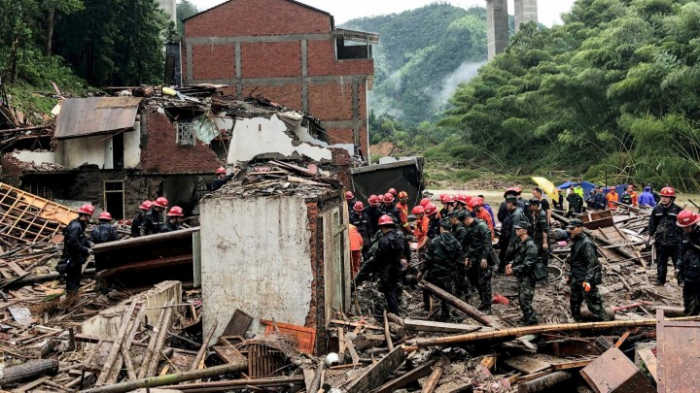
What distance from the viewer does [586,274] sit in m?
8.88

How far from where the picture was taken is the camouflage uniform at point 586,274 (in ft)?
28.9

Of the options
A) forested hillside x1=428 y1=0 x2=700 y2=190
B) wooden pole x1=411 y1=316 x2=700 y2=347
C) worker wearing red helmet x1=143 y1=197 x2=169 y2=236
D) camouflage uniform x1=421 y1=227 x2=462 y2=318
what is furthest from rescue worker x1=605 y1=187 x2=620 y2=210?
worker wearing red helmet x1=143 y1=197 x2=169 y2=236

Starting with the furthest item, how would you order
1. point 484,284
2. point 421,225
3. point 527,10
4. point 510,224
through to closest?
point 527,10 < point 421,225 < point 510,224 < point 484,284

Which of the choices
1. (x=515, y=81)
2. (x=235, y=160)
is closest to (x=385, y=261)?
(x=235, y=160)

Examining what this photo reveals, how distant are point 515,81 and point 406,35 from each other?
8391 cm

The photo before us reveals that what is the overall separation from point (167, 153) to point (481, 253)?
13704 millimetres

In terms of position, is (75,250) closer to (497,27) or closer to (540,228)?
(540,228)

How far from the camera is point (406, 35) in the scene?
12438 cm

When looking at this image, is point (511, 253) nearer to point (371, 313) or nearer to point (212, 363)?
point (371, 313)

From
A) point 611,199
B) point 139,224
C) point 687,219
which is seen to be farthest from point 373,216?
point 611,199

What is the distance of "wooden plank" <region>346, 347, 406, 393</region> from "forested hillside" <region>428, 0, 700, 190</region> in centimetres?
2477

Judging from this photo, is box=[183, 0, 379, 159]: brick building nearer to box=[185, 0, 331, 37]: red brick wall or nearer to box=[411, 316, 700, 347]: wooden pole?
box=[185, 0, 331, 37]: red brick wall

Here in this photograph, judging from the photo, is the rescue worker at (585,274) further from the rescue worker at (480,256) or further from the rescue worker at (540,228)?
the rescue worker at (540,228)

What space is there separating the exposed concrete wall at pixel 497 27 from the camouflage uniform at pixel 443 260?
48.6m
